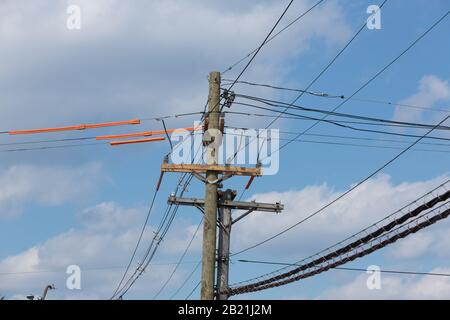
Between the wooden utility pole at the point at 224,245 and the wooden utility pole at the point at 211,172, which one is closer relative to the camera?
the wooden utility pole at the point at 211,172

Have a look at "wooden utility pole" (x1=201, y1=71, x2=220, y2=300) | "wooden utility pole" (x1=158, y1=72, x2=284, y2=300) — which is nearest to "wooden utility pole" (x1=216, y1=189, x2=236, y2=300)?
"wooden utility pole" (x1=158, y1=72, x2=284, y2=300)

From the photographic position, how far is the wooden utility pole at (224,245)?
2378cm

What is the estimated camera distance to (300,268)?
22.4 m

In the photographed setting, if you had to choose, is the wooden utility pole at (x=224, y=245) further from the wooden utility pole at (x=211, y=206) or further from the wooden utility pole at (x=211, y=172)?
the wooden utility pole at (x=211, y=206)

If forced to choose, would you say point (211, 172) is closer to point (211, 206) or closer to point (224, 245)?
point (211, 206)

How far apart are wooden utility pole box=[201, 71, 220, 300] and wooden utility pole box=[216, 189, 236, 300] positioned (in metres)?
3.48

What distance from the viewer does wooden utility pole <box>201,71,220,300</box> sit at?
19438 millimetres

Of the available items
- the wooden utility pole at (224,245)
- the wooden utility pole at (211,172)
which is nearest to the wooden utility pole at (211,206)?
the wooden utility pole at (211,172)

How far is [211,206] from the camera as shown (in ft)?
65.5

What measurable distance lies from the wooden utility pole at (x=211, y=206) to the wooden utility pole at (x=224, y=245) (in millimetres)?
3479

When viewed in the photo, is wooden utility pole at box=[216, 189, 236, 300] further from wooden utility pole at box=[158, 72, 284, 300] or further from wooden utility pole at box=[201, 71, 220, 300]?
wooden utility pole at box=[201, 71, 220, 300]

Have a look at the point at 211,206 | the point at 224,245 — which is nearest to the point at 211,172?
the point at 211,206

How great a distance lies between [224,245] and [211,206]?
4337 millimetres
